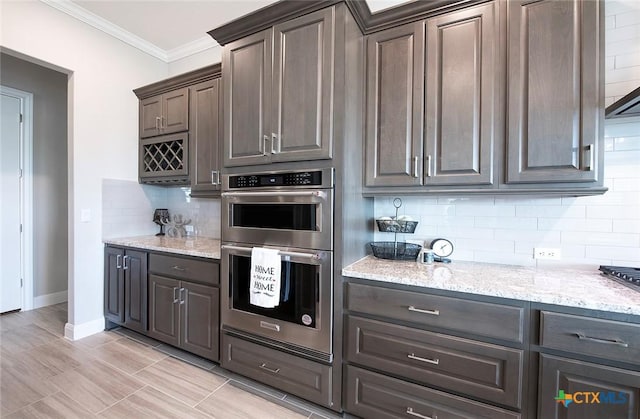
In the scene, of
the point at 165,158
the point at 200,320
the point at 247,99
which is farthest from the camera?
the point at 165,158

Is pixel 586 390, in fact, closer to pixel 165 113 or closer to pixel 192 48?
pixel 165 113

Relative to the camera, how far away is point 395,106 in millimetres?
1812

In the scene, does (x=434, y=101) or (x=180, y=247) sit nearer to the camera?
(x=434, y=101)

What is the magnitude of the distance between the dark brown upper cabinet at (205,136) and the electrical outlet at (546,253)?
8.43 feet

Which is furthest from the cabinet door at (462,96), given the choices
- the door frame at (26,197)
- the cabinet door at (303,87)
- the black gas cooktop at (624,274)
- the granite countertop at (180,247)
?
the door frame at (26,197)

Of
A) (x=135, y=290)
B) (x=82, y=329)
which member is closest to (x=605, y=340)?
(x=135, y=290)

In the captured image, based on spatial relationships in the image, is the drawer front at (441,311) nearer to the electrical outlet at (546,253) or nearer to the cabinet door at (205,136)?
the electrical outlet at (546,253)

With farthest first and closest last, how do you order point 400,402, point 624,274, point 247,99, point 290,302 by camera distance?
point 247,99 → point 290,302 → point 400,402 → point 624,274

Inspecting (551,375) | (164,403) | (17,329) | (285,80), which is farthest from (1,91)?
(551,375)

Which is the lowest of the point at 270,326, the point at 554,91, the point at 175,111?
the point at 270,326

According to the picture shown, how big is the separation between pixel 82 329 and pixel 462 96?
12.6 ft

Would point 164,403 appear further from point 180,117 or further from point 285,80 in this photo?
point 180,117

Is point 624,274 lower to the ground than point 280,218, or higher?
lower

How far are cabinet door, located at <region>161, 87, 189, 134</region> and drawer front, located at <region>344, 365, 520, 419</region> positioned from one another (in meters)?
2.67
